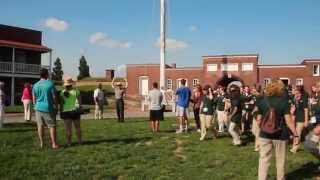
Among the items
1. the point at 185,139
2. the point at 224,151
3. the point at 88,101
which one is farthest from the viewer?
the point at 88,101

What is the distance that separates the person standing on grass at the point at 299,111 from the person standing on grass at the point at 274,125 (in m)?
4.11

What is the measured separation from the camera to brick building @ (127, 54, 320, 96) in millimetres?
61750

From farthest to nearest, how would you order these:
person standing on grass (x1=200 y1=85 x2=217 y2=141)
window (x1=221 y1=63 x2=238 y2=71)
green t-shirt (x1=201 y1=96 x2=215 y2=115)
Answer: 1. window (x1=221 y1=63 x2=238 y2=71)
2. green t-shirt (x1=201 y1=96 x2=215 y2=115)
3. person standing on grass (x1=200 y1=85 x2=217 y2=141)

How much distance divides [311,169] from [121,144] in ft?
16.9

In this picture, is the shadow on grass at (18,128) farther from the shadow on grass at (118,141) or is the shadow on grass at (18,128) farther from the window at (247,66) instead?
the window at (247,66)

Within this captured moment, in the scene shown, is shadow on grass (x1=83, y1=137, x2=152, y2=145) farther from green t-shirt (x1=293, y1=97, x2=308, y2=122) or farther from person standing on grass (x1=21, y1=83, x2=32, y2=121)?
person standing on grass (x1=21, y1=83, x2=32, y2=121)

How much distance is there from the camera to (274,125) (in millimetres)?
9305

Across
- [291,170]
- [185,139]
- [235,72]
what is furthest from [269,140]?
[235,72]

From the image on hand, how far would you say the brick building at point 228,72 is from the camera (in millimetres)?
61750

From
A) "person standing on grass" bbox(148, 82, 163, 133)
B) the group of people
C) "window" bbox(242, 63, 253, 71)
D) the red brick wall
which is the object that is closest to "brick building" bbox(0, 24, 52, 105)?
the red brick wall

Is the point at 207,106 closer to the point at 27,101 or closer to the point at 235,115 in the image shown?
the point at 235,115

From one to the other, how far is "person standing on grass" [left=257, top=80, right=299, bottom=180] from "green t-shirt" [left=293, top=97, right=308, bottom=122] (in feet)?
13.6

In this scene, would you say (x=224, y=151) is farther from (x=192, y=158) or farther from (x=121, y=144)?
(x=121, y=144)

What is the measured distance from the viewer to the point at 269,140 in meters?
9.37
